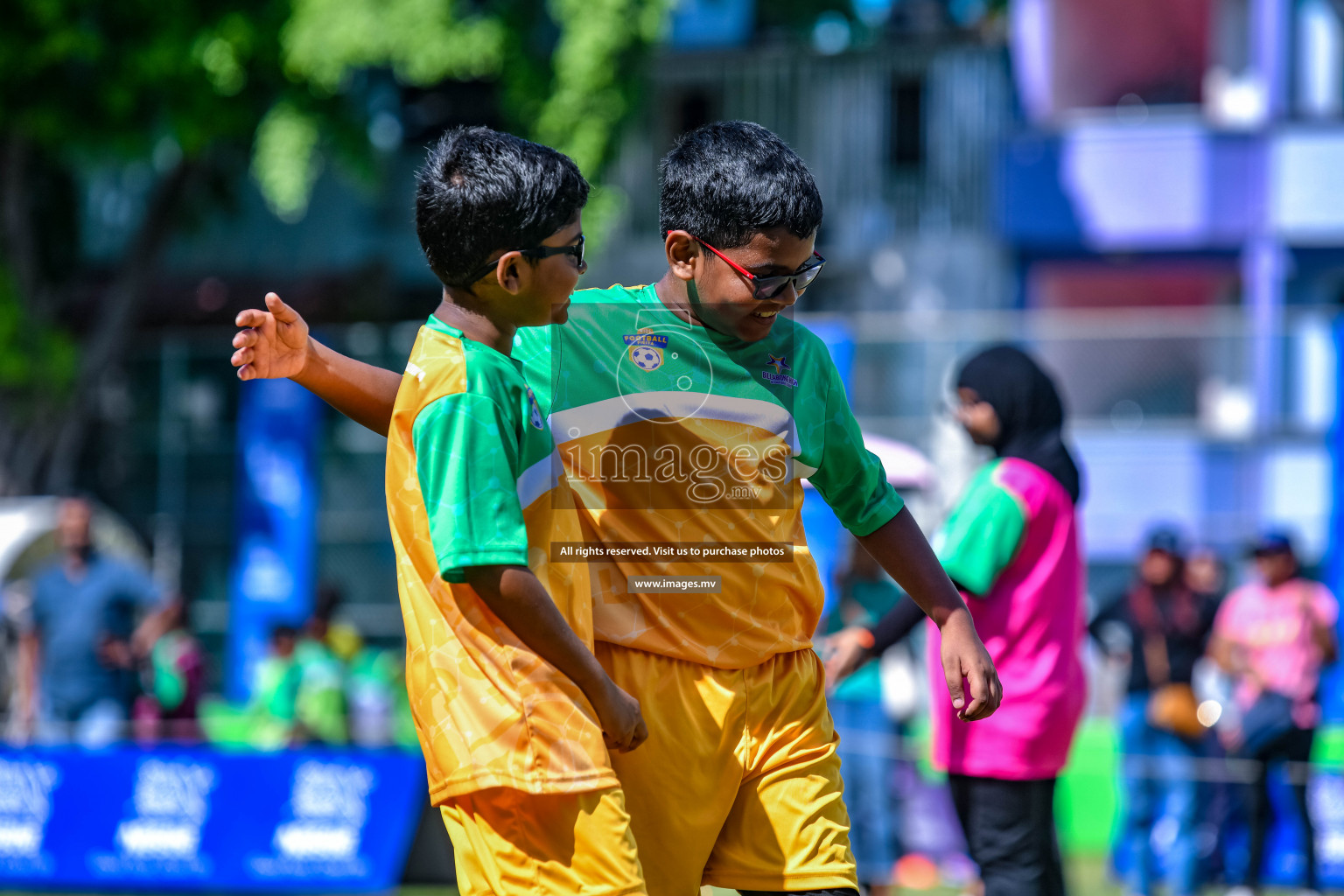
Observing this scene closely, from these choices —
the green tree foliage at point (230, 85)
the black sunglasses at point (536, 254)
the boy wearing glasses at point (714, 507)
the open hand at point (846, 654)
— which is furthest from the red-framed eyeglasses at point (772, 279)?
the green tree foliage at point (230, 85)

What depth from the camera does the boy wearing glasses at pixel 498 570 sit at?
2379mm

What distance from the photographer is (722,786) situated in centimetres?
275

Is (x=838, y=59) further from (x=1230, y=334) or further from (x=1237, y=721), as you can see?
(x=1237, y=721)

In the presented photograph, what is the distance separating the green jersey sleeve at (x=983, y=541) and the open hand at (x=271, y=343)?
194cm

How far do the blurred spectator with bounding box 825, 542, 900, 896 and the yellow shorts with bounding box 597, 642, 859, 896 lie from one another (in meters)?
3.40

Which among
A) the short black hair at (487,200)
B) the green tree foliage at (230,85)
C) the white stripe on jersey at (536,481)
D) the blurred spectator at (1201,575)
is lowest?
the blurred spectator at (1201,575)

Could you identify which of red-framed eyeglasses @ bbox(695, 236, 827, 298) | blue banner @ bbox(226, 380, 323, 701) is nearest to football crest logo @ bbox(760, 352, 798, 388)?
red-framed eyeglasses @ bbox(695, 236, 827, 298)

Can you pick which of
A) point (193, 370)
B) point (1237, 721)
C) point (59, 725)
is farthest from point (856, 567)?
point (193, 370)

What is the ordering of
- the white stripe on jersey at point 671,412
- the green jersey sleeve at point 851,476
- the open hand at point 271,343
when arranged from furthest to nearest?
the green jersey sleeve at point 851,476, the white stripe on jersey at point 671,412, the open hand at point 271,343

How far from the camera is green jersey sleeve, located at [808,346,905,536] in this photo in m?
2.88

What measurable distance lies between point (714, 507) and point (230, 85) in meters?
11.7

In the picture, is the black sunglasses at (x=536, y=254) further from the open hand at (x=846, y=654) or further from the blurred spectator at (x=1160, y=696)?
the blurred spectator at (x=1160, y=696)

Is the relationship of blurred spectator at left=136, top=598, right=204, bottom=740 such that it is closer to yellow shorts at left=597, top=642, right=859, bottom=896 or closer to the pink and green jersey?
the pink and green jersey

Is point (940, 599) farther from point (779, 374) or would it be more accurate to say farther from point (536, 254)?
point (536, 254)
